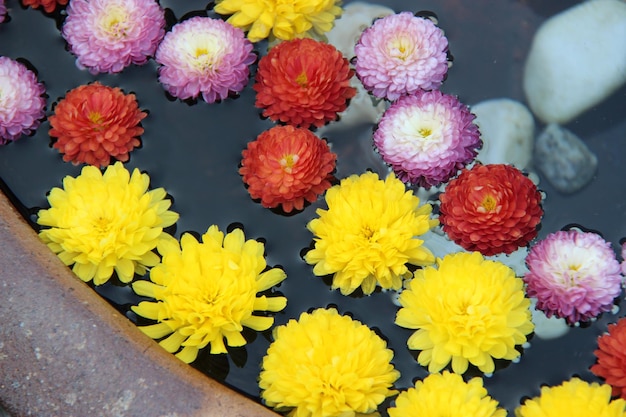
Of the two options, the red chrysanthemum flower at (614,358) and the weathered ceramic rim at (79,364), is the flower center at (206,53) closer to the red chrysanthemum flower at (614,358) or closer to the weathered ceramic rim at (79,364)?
the weathered ceramic rim at (79,364)

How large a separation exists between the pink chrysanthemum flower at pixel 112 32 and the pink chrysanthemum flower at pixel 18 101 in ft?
0.37

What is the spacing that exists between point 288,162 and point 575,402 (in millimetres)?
636

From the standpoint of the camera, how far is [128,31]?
167cm

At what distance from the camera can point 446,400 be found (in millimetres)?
1336

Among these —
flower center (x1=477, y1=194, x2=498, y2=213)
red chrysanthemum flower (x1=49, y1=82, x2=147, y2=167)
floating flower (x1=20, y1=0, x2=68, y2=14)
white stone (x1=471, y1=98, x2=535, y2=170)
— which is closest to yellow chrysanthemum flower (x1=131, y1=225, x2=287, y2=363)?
red chrysanthemum flower (x1=49, y1=82, x2=147, y2=167)

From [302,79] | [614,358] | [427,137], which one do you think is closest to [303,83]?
[302,79]

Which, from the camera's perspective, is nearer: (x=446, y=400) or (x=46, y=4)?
(x=446, y=400)

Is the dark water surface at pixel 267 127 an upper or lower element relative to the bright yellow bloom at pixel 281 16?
lower

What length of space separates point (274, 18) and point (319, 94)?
209 mm

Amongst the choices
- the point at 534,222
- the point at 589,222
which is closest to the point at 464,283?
the point at 534,222

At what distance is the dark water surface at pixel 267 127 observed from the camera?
1.50 m

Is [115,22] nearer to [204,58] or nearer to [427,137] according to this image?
[204,58]

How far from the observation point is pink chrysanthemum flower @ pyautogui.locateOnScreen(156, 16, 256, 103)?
1638 millimetres

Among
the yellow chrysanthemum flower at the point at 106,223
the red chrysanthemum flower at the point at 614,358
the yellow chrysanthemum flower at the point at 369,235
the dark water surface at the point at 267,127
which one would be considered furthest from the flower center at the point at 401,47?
the red chrysanthemum flower at the point at 614,358
